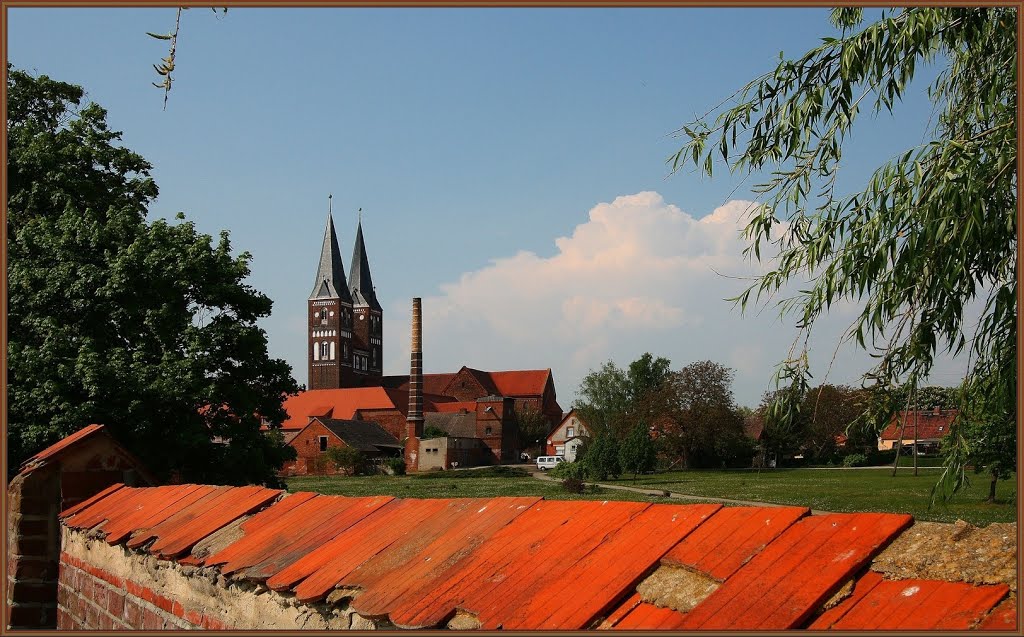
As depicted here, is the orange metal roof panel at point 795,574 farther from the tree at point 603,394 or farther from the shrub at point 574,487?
the tree at point 603,394

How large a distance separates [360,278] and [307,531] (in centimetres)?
12137

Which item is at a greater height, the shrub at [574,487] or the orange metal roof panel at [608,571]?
the orange metal roof panel at [608,571]

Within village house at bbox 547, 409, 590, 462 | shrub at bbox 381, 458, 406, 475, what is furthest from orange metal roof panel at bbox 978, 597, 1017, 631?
village house at bbox 547, 409, 590, 462

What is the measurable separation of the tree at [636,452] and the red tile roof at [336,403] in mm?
57001

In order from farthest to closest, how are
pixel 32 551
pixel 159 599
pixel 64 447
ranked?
pixel 64 447, pixel 32 551, pixel 159 599

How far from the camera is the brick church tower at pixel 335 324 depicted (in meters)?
118

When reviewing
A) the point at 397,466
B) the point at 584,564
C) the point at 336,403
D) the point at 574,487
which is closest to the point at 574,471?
the point at 574,487

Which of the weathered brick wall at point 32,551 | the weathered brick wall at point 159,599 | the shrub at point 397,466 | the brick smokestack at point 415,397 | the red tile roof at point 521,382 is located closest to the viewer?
the weathered brick wall at point 159,599

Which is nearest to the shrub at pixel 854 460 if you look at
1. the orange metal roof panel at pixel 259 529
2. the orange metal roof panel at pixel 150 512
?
the orange metal roof panel at pixel 150 512

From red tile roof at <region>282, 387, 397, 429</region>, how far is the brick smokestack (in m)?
19.1

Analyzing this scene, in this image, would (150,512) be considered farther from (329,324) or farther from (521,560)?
(329,324)

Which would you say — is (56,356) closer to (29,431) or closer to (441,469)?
(29,431)

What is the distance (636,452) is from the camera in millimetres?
50406

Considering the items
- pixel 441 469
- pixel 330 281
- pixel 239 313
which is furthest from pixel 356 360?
pixel 239 313
